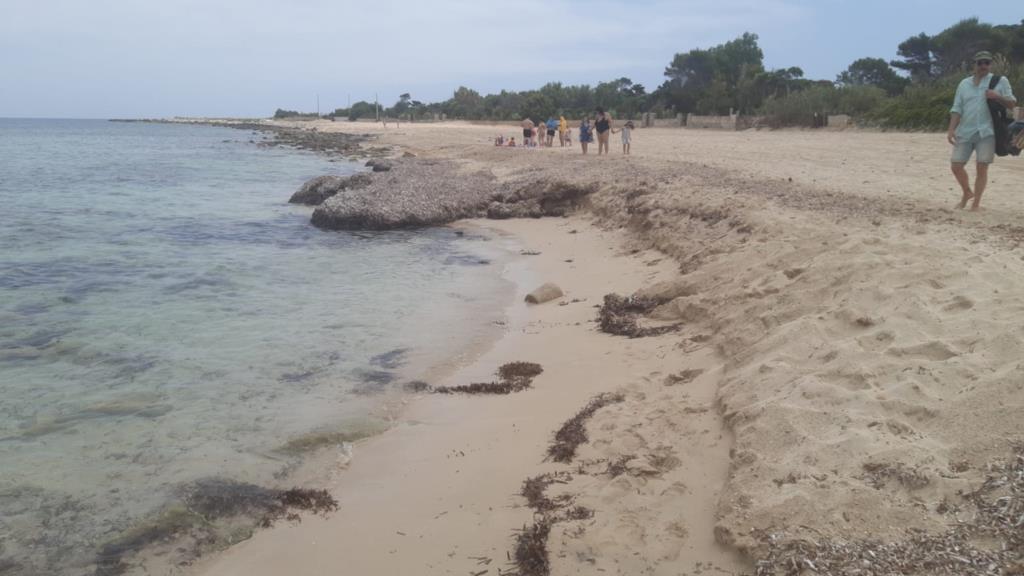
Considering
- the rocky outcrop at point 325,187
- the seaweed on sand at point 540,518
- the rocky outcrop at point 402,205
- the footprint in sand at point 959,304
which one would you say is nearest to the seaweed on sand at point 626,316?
the footprint in sand at point 959,304

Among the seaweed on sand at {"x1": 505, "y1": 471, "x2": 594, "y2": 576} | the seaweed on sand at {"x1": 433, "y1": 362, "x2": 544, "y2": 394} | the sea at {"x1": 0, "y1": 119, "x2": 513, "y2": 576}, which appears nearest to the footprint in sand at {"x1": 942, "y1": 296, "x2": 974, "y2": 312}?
the seaweed on sand at {"x1": 505, "y1": 471, "x2": 594, "y2": 576}

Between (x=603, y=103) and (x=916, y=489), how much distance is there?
62.5 meters

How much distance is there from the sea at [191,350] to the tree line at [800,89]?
62.5 ft

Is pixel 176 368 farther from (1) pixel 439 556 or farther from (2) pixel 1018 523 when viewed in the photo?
(2) pixel 1018 523

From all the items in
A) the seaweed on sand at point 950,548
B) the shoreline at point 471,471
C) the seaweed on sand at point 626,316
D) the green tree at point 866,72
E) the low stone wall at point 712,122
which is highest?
the green tree at point 866,72

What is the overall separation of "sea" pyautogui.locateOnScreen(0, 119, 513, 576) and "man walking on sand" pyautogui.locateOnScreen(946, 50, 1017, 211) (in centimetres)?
522

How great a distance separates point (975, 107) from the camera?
6984 mm

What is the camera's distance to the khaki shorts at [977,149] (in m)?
6.92

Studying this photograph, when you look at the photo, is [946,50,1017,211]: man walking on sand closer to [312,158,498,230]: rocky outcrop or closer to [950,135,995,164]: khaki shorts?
[950,135,995,164]: khaki shorts

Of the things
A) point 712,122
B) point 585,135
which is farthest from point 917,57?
point 585,135

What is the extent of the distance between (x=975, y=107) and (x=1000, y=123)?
293 mm

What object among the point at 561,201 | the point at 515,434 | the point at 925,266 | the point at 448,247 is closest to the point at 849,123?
the point at 561,201

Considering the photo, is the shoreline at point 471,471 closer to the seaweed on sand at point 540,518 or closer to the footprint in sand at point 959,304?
the seaweed on sand at point 540,518

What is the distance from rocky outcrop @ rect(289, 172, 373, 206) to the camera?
1655 cm
